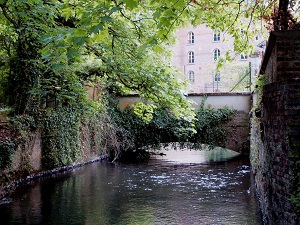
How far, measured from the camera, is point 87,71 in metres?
12.5

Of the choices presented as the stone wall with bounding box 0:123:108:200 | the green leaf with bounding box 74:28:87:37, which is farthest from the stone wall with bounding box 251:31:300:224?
the stone wall with bounding box 0:123:108:200

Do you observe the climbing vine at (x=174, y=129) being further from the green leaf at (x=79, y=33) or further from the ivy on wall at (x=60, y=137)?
the green leaf at (x=79, y=33)

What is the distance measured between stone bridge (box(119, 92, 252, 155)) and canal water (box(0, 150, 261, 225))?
8.48ft

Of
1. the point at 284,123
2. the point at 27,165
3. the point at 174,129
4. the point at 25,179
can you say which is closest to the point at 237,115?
the point at 174,129

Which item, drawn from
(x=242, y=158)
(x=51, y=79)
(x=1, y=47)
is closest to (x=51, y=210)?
(x=51, y=79)

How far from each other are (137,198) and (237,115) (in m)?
8.88

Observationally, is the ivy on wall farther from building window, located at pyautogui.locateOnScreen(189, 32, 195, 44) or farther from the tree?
building window, located at pyautogui.locateOnScreen(189, 32, 195, 44)

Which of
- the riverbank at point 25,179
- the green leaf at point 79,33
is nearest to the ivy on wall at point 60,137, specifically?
the riverbank at point 25,179

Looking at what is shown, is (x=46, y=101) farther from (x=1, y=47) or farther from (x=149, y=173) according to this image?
(x=149, y=173)

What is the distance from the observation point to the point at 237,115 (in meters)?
16.5

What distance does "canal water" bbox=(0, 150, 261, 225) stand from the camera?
7.18 metres

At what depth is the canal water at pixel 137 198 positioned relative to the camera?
7.18 metres

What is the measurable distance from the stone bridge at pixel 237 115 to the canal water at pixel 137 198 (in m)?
2.59

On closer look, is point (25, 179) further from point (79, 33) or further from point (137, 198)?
point (79, 33)
